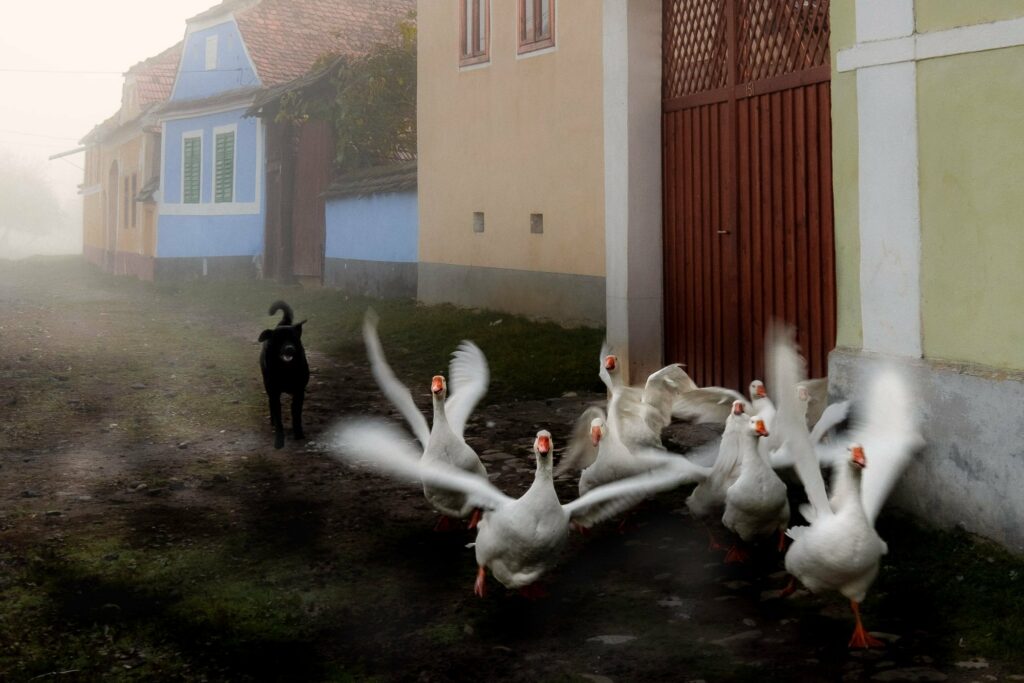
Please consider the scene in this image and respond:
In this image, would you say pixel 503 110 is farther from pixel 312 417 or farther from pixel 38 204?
pixel 38 204

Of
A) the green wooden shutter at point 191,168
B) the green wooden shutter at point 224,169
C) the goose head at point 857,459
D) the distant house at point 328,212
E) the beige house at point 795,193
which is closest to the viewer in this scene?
the goose head at point 857,459

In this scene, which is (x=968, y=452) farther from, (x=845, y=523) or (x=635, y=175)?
(x=635, y=175)

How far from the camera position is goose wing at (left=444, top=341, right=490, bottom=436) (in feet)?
20.8

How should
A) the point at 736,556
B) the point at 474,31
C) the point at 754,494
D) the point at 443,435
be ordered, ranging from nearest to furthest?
the point at 754,494, the point at 736,556, the point at 443,435, the point at 474,31

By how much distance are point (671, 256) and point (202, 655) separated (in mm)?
5654

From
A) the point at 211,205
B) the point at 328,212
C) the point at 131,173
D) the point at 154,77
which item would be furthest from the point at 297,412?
the point at 154,77

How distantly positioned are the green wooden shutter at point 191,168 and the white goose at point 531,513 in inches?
933

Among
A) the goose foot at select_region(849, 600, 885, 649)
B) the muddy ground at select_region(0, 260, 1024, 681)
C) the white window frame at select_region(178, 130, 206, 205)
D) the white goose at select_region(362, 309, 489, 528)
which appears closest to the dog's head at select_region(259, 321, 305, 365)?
the muddy ground at select_region(0, 260, 1024, 681)

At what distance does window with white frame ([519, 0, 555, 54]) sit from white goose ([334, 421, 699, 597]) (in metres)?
9.23

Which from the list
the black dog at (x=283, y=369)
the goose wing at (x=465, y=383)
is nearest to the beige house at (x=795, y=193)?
the goose wing at (x=465, y=383)

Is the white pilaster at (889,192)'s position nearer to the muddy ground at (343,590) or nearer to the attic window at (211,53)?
the muddy ground at (343,590)

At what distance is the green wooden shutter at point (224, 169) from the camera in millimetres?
26031

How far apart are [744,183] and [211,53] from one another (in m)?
21.9

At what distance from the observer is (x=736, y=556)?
5.39 metres
